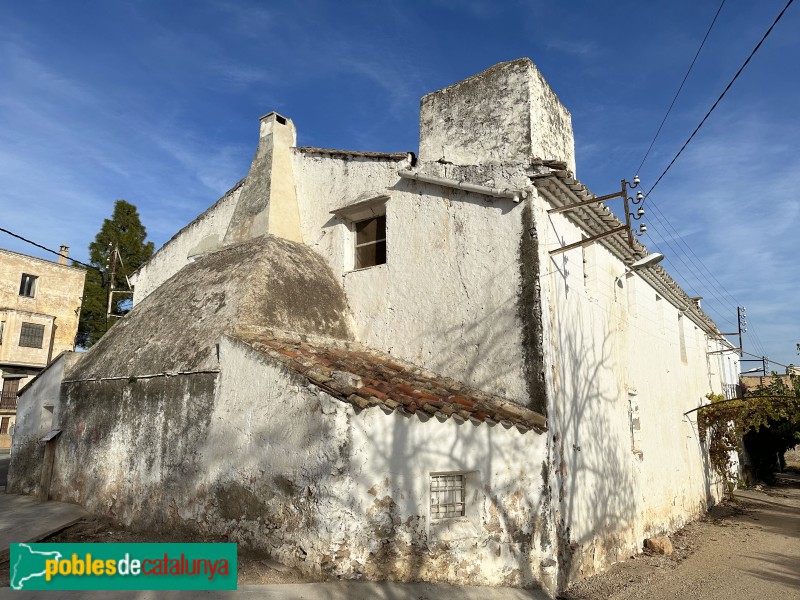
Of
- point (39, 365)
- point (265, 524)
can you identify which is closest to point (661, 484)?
point (265, 524)

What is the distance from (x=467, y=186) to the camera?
8094mm

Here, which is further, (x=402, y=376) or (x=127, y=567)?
(x=402, y=376)

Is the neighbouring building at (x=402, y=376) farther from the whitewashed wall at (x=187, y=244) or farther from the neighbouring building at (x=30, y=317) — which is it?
the neighbouring building at (x=30, y=317)

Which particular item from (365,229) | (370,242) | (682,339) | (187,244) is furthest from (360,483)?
(682,339)

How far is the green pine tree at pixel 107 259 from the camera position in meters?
31.1

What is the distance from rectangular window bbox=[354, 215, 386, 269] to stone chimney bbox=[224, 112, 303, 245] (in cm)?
131

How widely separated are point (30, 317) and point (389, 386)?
2867 cm

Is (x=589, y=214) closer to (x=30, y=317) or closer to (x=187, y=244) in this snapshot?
(x=187, y=244)

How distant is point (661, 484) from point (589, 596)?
5070 millimetres

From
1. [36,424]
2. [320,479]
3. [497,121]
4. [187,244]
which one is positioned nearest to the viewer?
[320,479]

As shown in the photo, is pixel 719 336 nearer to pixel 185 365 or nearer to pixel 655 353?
pixel 655 353

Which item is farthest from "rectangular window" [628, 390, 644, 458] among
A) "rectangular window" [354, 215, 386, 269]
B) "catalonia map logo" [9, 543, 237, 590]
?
"catalonia map logo" [9, 543, 237, 590]

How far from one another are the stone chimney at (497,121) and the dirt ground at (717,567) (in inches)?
238

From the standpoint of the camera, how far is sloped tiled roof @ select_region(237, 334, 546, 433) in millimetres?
5969
